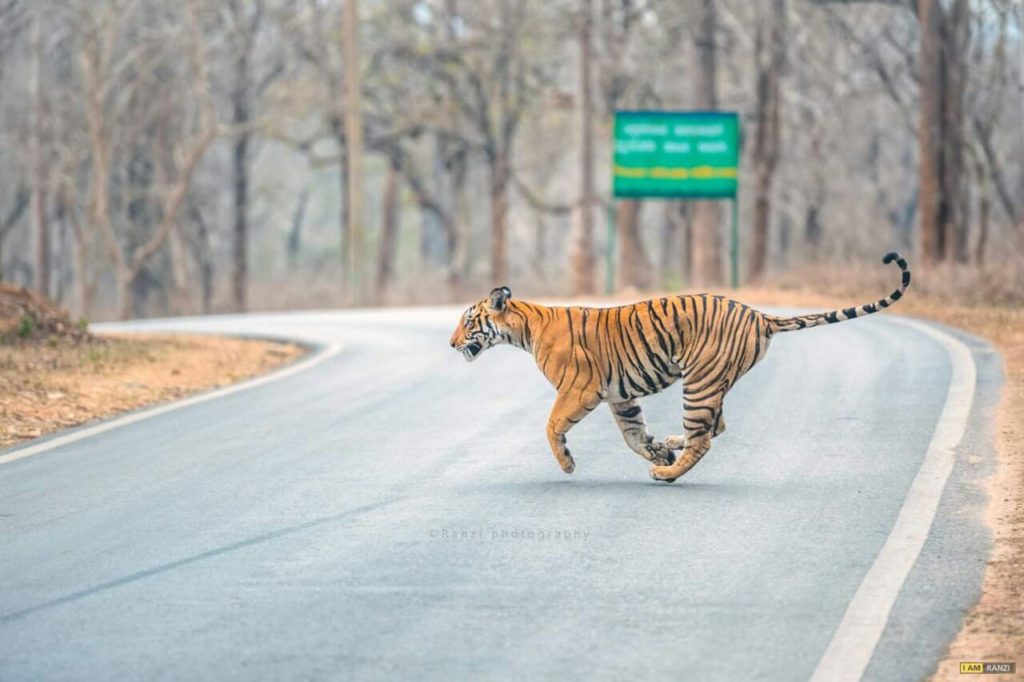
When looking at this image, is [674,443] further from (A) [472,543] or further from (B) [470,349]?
(A) [472,543]

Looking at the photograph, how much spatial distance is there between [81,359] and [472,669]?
12.2 meters

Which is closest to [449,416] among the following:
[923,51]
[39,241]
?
[923,51]

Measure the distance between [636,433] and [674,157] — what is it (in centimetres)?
2297

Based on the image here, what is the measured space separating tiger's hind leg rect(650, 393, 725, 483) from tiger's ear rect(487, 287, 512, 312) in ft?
3.73

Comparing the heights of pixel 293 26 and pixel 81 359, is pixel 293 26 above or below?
above

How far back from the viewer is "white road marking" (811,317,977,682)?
6289 millimetres

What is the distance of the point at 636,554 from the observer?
8.05 metres

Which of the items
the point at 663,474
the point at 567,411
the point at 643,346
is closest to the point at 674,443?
the point at 663,474

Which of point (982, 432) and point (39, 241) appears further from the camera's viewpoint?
point (39, 241)

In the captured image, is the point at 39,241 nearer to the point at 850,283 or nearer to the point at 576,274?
the point at 576,274

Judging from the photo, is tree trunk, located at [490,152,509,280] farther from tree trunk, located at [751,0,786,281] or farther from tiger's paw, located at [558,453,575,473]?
tiger's paw, located at [558,453,575,473]

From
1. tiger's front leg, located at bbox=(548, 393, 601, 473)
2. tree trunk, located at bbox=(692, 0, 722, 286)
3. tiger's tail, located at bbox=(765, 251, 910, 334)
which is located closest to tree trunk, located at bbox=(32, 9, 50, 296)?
tree trunk, located at bbox=(692, 0, 722, 286)

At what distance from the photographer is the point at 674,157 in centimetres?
3262

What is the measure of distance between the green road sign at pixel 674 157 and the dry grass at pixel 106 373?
490 inches
